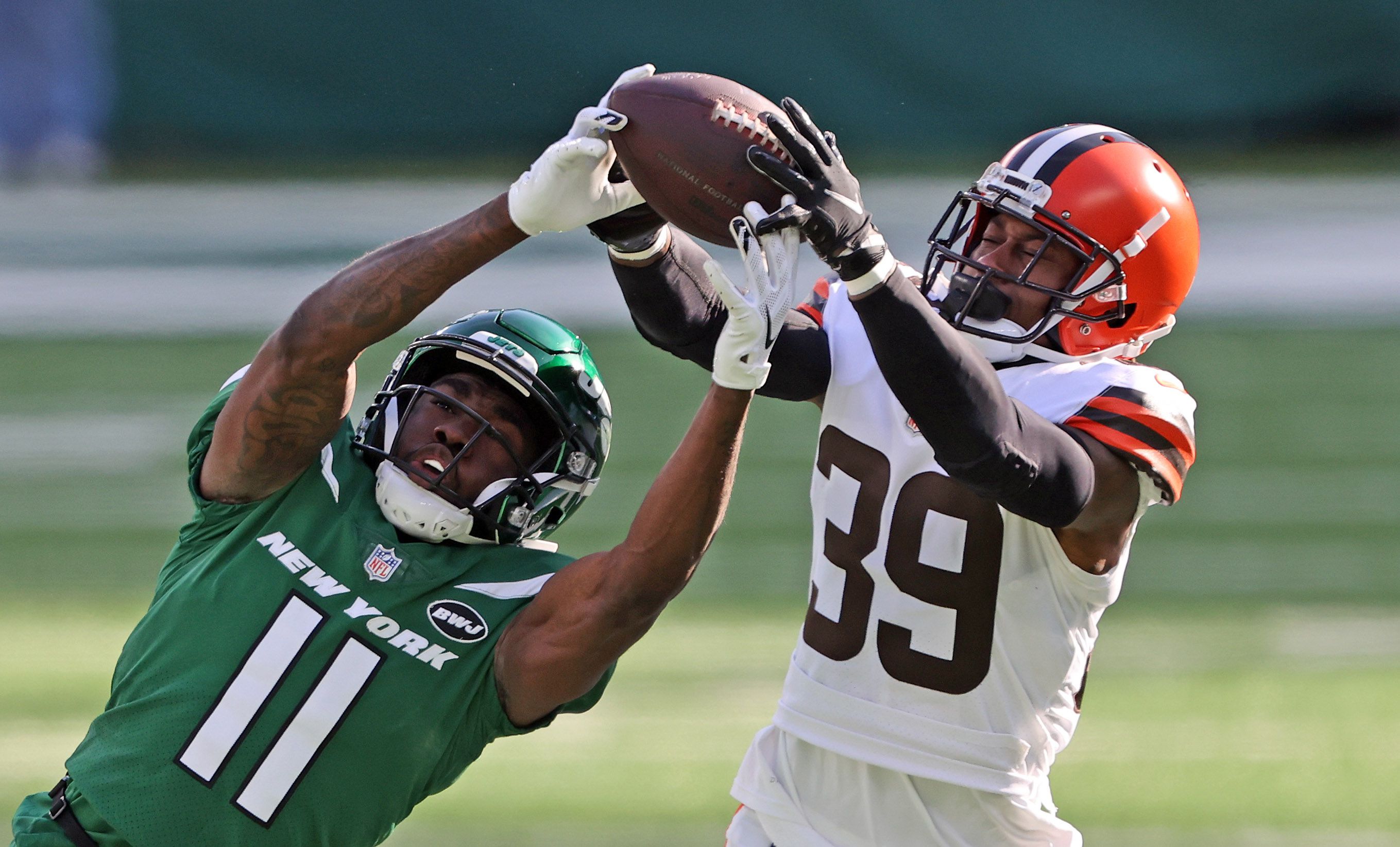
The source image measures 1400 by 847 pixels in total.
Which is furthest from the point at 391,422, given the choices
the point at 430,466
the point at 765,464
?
the point at 765,464

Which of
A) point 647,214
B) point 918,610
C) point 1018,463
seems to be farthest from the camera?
point 647,214

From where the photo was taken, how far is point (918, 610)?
256 cm

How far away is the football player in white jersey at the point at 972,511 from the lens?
2.53m

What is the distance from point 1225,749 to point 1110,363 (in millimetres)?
2762

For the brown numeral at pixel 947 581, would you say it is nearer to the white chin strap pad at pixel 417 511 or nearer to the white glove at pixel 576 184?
the white glove at pixel 576 184

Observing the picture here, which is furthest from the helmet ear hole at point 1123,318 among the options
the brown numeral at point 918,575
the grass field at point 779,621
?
the grass field at point 779,621

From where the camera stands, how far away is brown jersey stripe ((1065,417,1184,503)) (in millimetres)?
2379

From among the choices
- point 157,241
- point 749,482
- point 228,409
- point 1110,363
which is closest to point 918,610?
point 1110,363

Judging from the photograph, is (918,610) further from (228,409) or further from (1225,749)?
(1225,749)

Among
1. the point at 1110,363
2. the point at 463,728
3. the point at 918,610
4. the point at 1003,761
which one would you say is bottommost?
the point at 463,728

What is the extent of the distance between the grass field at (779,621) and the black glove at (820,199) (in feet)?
8.14

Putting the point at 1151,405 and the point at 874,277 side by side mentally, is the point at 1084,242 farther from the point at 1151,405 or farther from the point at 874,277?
the point at 874,277

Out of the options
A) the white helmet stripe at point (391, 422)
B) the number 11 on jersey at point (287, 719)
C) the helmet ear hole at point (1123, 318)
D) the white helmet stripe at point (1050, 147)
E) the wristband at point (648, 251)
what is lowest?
the number 11 on jersey at point (287, 719)

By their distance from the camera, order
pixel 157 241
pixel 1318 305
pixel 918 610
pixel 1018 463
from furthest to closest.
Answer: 1. pixel 157 241
2. pixel 1318 305
3. pixel 918 610
4. pixel 1018 463
